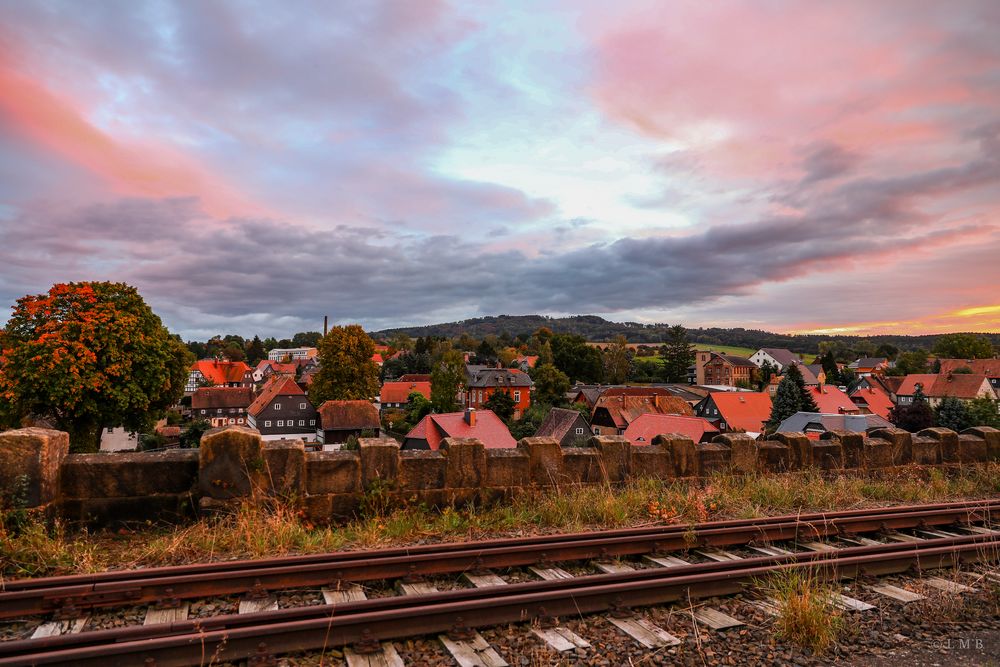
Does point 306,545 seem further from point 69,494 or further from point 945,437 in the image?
point 945,437

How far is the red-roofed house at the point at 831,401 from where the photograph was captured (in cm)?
5686

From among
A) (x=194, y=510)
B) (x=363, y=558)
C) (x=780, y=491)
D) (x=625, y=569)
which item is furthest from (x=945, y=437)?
(x=194, y=510)

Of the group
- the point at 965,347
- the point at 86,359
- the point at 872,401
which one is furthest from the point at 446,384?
the point at 965,347

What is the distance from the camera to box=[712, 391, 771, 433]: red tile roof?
53219 millimetres

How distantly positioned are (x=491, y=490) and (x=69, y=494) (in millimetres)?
4192

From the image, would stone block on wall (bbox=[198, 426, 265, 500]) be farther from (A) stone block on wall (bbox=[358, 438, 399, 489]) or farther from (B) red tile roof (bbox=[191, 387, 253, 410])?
(B) red tile roof (bbox=[191, 387, 253, 410])

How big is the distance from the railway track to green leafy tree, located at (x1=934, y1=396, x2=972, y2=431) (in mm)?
48106

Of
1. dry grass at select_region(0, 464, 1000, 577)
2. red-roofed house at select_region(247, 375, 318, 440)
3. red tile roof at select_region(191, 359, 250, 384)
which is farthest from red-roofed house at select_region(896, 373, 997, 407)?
red tile roof at select_region(191, 359, 250, 384)

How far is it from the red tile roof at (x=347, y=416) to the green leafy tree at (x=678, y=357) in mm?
80785

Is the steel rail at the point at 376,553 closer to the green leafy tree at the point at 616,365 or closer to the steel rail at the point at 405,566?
the steel rail at the point at 405,566

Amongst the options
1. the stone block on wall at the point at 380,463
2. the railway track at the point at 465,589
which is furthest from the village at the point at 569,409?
the railway track at the point at 465,589

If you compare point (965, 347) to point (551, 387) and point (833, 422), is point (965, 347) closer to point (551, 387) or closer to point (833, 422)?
point (551, 387)

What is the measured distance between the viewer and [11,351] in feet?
84.7

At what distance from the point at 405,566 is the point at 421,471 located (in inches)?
66.3
